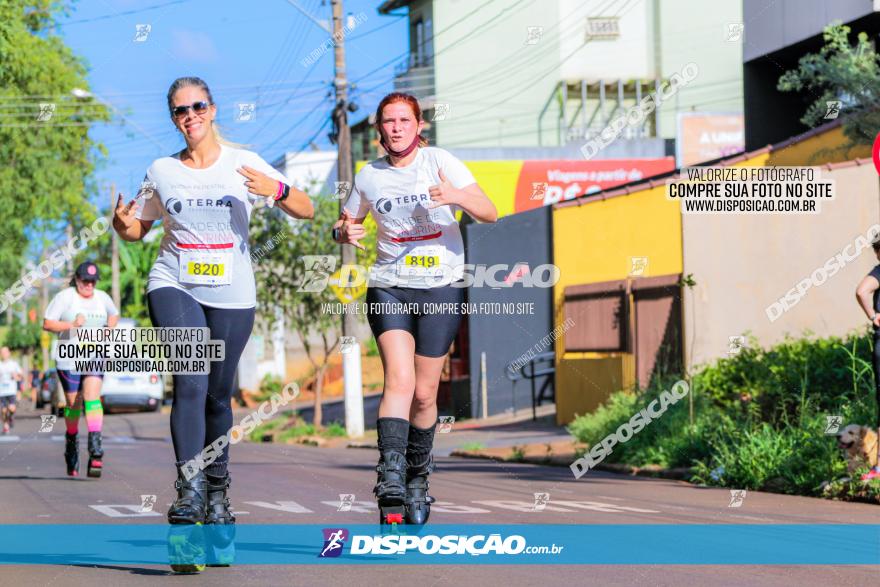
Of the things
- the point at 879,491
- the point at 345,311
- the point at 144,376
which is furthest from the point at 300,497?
the point at 144,376

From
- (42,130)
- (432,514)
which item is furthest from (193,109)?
(42,130)

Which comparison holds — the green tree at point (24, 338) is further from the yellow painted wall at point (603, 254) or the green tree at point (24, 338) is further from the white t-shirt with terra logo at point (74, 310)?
the white t-shirt with terra logo at point (74, 310)

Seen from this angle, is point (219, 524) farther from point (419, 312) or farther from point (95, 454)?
point (95, 454)

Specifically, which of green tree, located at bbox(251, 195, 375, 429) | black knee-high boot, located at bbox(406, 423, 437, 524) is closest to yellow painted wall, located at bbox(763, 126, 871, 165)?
green tree, located at bbox(251, 195, 375, 429)

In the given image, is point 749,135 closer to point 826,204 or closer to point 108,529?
point 826,204

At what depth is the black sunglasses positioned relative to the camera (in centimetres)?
620

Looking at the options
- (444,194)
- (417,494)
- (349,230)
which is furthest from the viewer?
(349,230)

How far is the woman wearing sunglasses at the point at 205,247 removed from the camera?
6.07m

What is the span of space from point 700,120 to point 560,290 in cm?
2649

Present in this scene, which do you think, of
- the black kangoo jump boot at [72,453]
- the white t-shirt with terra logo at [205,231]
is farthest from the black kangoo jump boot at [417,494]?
the black kangoo jump boot at [72,453]

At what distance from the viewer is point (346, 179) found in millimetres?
23312

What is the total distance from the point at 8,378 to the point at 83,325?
17.7m

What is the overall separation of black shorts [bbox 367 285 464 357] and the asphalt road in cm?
108

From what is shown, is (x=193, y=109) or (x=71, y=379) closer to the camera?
(x=193, y=109)
